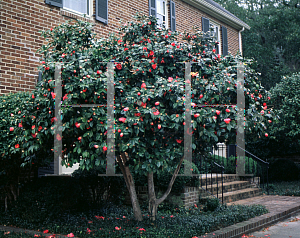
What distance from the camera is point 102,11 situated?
818 cm

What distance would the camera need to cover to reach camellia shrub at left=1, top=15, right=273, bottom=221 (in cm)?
394

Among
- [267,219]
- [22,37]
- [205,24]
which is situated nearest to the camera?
[267,219]

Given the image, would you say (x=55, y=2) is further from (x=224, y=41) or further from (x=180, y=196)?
(x=224, y=41)

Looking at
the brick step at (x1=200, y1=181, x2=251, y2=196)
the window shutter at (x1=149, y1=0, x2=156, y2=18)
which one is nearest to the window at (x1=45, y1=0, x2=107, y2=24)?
the window shutter at (x1=149, y1=0, x2=156, y2=18)

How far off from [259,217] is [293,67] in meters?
17.6

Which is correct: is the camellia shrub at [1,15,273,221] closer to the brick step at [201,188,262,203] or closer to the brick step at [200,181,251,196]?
the brick step at [200,181,251,196]

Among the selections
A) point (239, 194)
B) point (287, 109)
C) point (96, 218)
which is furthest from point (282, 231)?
point (287, 109)

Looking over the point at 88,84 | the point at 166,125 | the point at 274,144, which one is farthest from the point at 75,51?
the point at 274,144

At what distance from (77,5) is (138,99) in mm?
4948

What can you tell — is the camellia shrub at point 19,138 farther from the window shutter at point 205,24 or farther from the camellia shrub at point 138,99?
the window shutter at point 205,24

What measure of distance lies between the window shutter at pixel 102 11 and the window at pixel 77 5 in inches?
10.0

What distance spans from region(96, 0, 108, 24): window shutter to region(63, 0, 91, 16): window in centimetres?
25

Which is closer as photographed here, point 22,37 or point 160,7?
point 22,37

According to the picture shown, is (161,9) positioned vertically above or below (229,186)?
above
